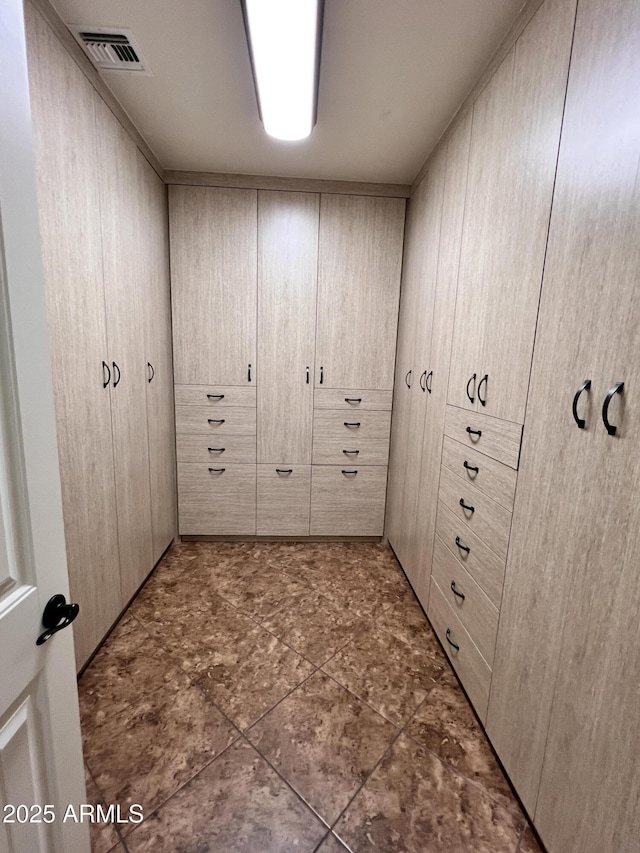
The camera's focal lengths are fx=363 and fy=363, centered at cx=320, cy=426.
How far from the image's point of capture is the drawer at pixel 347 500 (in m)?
2.79

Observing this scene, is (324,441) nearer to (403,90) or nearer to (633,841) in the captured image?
(403,90)

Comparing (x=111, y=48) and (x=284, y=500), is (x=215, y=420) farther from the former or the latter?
(x=111, y=48)

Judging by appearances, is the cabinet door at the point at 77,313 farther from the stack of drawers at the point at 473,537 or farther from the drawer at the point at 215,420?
the stack of drawers at the point at 473,537

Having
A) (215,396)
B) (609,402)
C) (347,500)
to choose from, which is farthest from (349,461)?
(609,402)

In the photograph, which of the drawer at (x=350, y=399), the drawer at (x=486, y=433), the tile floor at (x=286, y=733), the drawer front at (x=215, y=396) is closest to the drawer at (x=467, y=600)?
the tile floor at (x=286, y=733)

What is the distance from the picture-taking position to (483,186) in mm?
1468

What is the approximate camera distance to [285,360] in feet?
8.52

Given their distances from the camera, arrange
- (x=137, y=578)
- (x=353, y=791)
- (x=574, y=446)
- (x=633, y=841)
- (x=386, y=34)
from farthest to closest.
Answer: (x=137, y=578) → (x=386, y=34) → (x=353, y=791) → (x=574, y=446) → (x=633, y=841)

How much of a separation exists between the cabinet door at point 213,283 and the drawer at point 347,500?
0.97 m

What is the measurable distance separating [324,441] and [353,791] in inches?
74.2

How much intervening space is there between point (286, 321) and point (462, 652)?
2152mm

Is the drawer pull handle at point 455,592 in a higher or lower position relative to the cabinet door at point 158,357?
lower

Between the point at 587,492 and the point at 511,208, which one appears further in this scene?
the point at 511,208

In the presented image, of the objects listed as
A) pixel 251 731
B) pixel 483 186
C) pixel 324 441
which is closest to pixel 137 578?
pixel 251 731
